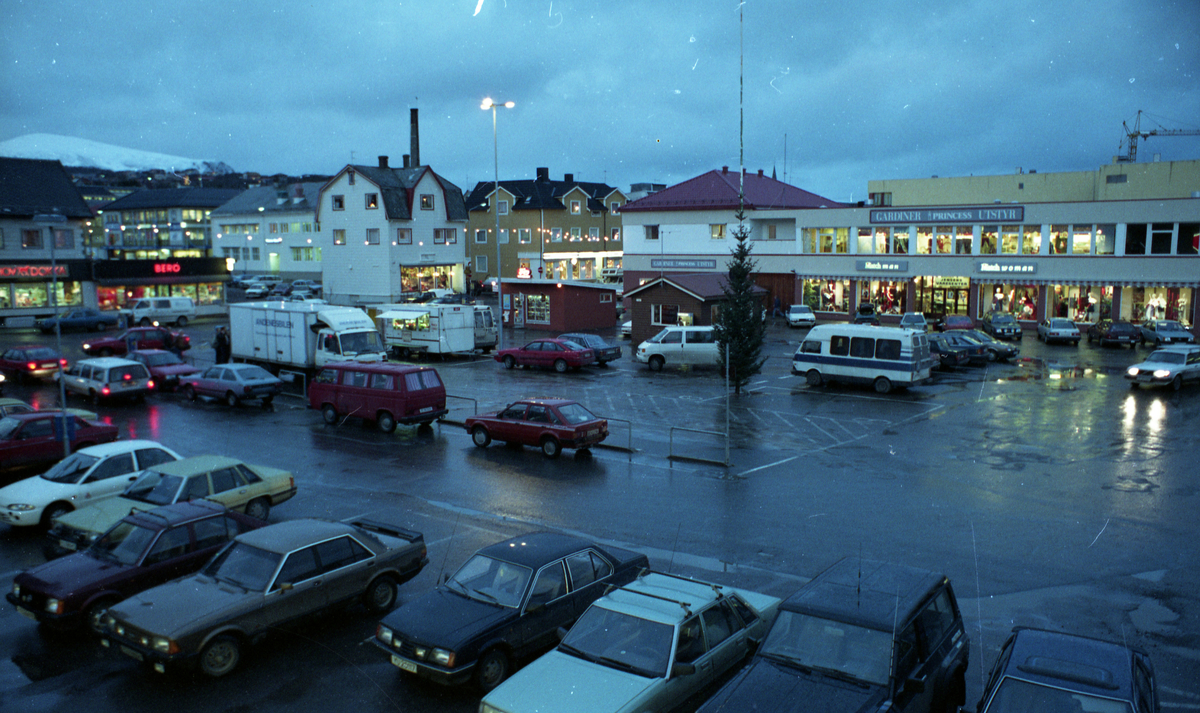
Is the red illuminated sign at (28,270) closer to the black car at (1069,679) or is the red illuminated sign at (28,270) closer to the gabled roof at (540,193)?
the gabled roof at (540,193)

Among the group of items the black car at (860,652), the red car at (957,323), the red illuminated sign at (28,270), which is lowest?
the black car at (860,652)

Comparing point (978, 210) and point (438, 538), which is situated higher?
point (978, 210)

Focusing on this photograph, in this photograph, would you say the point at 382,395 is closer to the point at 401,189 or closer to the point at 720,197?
the point at 720,197

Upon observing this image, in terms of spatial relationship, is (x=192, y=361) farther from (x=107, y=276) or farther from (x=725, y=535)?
(x=725, y=535)

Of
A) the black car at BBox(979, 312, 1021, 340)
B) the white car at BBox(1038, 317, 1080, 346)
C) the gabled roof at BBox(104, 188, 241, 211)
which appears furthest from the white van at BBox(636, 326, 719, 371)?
the gabled roof at BBox(104, 188, 241, 211)

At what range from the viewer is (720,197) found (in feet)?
191

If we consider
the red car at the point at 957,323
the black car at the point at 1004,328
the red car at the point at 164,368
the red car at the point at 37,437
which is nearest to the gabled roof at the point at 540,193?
the red car at the point at 957,323

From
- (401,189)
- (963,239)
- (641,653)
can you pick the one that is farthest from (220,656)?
(401,189)

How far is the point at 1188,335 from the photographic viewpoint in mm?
38281

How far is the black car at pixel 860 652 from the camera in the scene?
21.6ft

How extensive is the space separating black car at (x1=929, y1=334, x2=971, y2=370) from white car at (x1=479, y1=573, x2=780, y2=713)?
28.0 metres

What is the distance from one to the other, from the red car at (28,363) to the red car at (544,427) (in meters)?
19.4

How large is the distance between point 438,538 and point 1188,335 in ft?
127

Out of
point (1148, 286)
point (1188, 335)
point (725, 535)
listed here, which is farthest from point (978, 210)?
point (725, 535)
